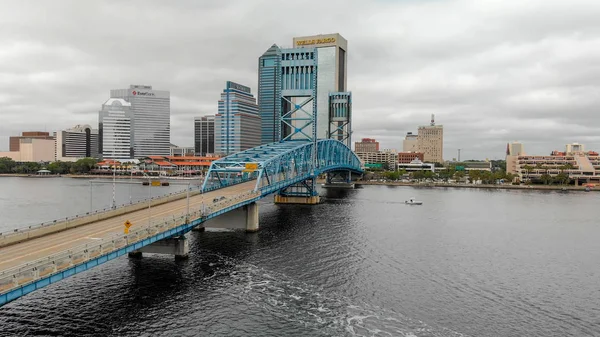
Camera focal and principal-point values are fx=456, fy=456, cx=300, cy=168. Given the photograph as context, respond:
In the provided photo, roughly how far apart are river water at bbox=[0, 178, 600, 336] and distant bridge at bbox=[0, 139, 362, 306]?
4.59 meters

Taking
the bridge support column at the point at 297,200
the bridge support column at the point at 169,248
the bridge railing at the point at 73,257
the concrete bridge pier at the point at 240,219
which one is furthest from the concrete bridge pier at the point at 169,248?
the bridge support column at the point at 297,200

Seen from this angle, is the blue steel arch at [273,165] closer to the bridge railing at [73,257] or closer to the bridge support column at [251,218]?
the bridge support column at [251,218]

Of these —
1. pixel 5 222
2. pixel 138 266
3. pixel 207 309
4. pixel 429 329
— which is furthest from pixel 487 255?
pixel 5 222

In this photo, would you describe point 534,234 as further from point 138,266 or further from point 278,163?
point 138,266

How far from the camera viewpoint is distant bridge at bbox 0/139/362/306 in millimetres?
38312

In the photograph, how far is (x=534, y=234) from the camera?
88688 mm

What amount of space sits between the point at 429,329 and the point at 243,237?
45.9m

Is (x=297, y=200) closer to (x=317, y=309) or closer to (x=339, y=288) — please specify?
(x=339, y=288)

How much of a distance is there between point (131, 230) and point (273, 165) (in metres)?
60.4

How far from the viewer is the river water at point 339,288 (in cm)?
4172

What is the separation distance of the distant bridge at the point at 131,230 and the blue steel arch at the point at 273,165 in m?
0.28

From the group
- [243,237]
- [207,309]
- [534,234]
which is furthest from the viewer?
[534,234]

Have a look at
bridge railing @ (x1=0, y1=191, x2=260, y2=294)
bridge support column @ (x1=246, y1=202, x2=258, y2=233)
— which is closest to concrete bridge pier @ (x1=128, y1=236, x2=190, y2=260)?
bridge railing @ (x1=0, y1=191, x2=260, y2=294)

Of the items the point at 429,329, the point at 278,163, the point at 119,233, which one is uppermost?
the point at 278,163
